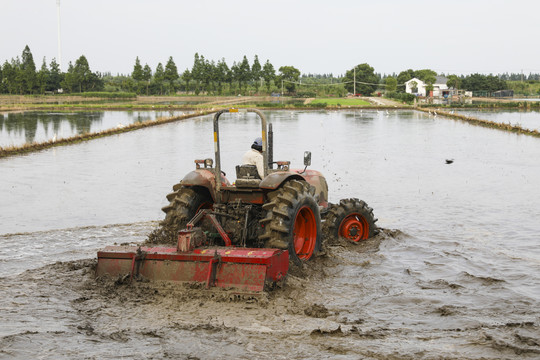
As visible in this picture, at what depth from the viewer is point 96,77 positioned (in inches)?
5256

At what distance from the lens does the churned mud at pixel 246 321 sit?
6.22 metres

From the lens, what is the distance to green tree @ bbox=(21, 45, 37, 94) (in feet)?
393

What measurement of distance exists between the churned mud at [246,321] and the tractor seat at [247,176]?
1478 mm

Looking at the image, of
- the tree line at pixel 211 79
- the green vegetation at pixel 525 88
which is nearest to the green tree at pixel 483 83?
the tree line at pixel 211 79

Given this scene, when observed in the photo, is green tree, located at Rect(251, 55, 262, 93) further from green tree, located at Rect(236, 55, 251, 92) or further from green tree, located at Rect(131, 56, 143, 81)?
green tree, located at Rect(131, 56, 143, 81)

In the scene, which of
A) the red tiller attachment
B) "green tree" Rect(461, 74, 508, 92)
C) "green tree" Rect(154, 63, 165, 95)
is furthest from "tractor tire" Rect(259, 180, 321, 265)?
"green tree" Rect(461, 74, 508, 92)

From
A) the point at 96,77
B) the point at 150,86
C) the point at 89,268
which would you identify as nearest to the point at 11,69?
the point at 96,77

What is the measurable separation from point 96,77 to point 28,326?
13358 centimetres

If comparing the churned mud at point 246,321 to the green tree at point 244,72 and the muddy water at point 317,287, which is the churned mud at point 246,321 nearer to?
the muddy water at point 317,287

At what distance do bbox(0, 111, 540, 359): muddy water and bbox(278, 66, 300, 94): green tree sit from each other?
115m

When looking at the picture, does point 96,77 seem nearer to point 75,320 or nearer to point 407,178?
point 407,178

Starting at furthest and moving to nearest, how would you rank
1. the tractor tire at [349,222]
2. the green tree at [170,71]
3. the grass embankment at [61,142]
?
the green tree at [170,71] < the grass embankment at [61,142] < the tractor tire at [349,222]

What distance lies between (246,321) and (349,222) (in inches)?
203

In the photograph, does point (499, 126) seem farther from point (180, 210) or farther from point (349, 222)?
point (180, 210)
